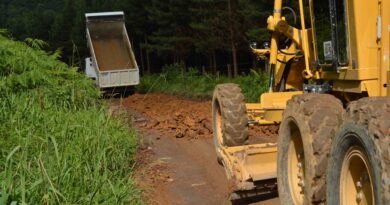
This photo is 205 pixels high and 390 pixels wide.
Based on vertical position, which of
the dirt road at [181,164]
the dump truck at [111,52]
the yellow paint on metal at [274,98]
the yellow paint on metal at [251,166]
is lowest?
the dirt road at [181,164]

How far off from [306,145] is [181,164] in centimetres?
392

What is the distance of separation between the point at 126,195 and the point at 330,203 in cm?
216

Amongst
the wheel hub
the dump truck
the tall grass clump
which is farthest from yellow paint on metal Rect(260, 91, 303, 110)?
the dump truck

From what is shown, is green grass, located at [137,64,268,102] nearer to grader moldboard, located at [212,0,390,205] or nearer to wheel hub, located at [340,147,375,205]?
grader moldboard, located at [212,0,390,205]

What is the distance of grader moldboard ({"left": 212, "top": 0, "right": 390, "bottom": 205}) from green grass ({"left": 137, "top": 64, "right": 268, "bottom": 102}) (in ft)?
29.7

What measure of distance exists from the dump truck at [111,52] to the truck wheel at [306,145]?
17.9 meters

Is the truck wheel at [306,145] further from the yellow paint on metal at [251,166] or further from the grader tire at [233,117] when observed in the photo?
the grader tire at [233,117]

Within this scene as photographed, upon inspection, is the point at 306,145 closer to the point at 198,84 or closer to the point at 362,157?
the point at 362,157

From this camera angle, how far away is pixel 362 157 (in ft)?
11.0

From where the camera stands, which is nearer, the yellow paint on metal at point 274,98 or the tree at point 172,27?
the yellow paint on metal at point 274,98

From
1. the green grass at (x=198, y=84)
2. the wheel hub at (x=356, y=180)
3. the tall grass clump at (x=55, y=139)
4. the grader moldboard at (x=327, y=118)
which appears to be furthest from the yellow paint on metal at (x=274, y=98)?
the green grass at (x=198, y=84)

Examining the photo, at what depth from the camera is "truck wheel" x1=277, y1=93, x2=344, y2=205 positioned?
4164mm

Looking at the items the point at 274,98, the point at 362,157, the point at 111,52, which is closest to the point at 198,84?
the point at 111,52

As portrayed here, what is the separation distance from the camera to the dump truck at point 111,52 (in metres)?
22.8
